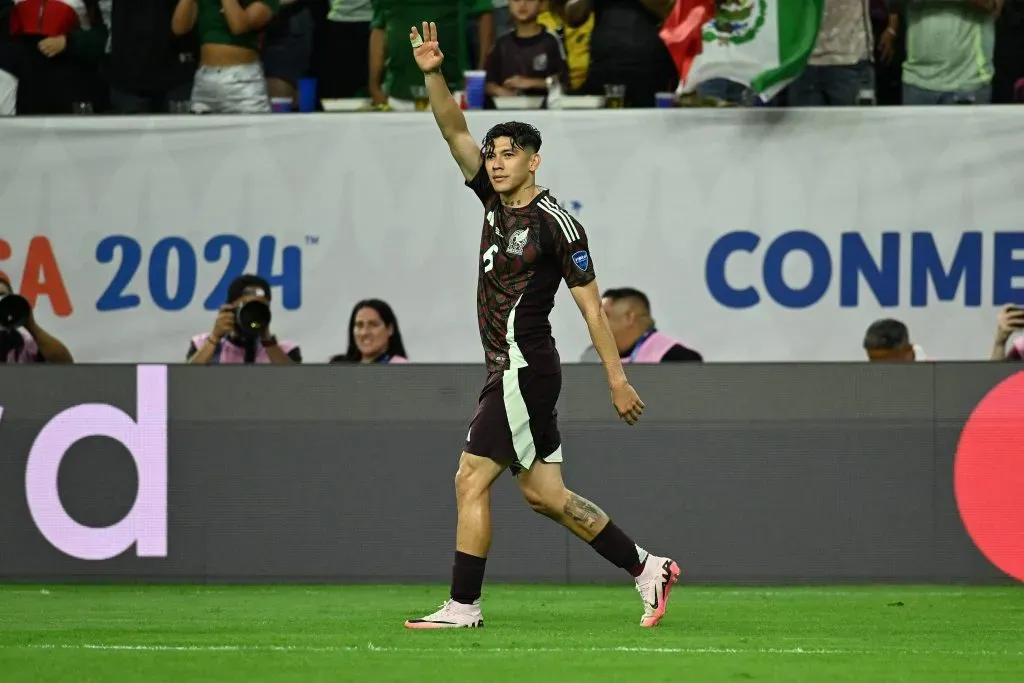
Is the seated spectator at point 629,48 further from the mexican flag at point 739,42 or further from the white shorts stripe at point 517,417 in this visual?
the white shorts stripe at point 517,417

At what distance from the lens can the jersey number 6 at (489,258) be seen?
7.53 m

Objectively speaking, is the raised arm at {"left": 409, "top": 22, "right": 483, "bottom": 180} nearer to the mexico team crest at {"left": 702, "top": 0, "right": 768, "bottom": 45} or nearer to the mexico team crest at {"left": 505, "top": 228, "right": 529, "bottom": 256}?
the mexico team crest at {"left": 505, "top": 228, "right": 529, "bottom": 256}

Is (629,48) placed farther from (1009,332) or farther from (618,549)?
(618,549)

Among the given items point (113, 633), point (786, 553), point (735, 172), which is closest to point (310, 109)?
point (735, 172)

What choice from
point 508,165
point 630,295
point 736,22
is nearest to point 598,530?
point 508,165

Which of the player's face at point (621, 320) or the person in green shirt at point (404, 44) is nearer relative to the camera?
the player's face at point (621, 320)

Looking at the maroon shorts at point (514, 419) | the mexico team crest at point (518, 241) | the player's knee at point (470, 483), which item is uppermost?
the mexico team crest at point (518, 241)

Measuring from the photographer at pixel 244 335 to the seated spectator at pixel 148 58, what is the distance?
210 centimetres

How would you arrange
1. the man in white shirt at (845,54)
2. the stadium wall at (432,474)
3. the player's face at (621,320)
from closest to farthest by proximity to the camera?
1. the stadium wall at (432,474)
2. the player's face at (621,320)
3. the man in white shirt at (845,54)

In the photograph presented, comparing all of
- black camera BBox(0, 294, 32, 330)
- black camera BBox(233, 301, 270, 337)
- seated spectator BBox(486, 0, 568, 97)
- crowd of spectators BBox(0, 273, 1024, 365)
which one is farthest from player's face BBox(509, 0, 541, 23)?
black camera BBox(0, 294, 32, 330)

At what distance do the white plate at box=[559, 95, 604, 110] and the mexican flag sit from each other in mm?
629

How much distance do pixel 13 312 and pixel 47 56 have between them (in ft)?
8.74

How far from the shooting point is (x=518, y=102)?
12539 mm

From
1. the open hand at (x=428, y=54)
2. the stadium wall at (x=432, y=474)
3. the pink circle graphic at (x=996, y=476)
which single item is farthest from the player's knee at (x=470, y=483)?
the pink circle graphic at (x=996, y=476)
